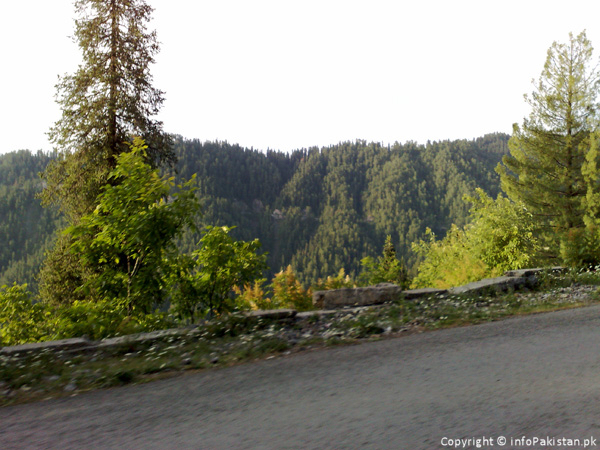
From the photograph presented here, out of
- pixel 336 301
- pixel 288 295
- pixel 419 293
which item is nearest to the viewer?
pixel 336 301

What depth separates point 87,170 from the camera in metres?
16.0

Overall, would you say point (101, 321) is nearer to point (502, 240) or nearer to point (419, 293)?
point (419, 293)

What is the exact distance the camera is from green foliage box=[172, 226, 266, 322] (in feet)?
29.6

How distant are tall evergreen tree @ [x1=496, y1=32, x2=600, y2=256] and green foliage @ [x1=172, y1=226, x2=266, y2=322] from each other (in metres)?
21.1

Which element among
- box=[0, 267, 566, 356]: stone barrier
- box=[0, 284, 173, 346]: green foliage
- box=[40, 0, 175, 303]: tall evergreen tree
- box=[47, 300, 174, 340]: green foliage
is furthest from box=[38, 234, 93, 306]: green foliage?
box=[0, 267, 566, 356]: stone barrier

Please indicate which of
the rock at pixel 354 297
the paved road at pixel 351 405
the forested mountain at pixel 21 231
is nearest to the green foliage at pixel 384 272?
the rock at pixel 354 297

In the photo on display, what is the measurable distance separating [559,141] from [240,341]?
25.7m

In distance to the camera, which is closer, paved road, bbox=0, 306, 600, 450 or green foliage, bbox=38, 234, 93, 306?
paved road, bbox=0, 306, 600, 450

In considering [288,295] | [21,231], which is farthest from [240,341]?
[21,231]

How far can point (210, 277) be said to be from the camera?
9062 mm

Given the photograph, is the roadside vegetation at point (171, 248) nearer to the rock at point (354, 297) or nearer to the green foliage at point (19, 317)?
the green foliage at point (19, 317)

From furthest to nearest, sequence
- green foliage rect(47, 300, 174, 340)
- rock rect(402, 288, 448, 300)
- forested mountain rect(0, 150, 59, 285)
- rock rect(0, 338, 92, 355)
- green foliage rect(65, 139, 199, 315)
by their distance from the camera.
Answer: forested mountain rect(0, 150, 59, 285)
rock rect(402, 288, 448, 300)
green foliage rect(65, 139, 199, 315)
green foliage rect(47, 300, 174, 340)
rock rect(0, 338, 92, 355)

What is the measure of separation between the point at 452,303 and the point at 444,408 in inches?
203

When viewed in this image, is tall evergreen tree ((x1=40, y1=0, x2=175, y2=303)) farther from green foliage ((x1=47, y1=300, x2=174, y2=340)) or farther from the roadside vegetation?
green foliage ((x1=47, y1=300, x2=174, y2=340))
